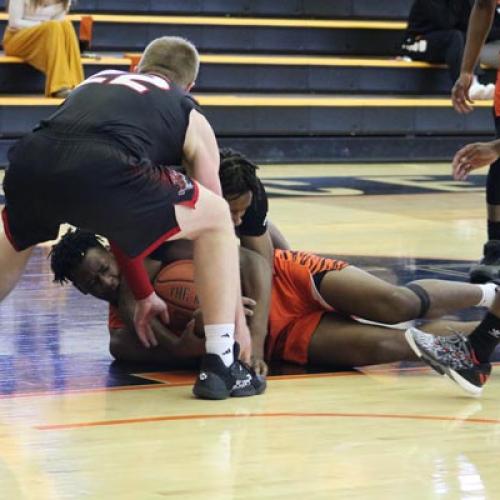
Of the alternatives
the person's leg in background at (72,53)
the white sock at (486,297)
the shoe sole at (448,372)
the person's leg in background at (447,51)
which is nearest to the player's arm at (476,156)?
the white sock at (486,297)

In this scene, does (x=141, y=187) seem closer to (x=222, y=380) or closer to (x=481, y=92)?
(x=222, y=380)

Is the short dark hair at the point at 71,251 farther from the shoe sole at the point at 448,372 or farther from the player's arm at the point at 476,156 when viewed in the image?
the player's arm at the point at 476,156

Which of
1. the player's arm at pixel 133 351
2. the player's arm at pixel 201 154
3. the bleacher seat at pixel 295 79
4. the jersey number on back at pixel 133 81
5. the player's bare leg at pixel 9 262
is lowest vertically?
the bleacher seat at pixel 295 79

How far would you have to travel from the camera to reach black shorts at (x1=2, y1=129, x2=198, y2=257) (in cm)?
383

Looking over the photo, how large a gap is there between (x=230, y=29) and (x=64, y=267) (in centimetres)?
917

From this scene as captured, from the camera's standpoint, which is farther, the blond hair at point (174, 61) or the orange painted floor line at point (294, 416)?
the blond hair at point (174, 61)

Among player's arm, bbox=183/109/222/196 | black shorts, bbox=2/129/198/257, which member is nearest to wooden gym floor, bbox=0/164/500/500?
black shorts, bbox=2/129/198/257

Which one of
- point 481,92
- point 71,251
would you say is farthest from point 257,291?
point 481,92

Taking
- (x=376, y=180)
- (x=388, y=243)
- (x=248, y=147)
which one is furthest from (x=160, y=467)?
(x=248, y=147)

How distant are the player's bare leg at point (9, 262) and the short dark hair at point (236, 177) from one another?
24.0 inches

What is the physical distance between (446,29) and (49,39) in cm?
361

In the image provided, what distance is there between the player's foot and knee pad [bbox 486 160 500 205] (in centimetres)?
262

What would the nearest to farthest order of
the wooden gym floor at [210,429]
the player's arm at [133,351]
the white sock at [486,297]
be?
the wooden gym floor at [210,429] < the player's arm at [133,351] < the white sock at [486,297]

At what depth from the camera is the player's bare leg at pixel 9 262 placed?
424 cm
